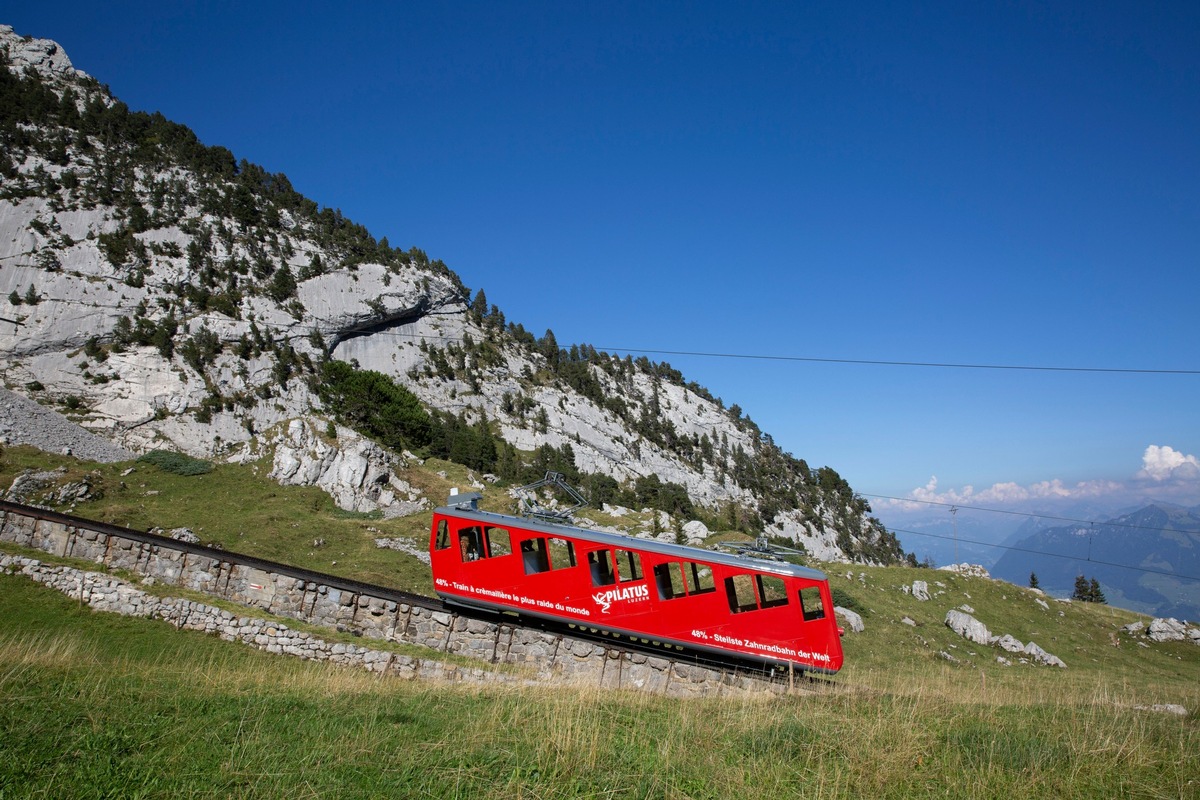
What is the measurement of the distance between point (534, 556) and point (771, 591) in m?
6.42

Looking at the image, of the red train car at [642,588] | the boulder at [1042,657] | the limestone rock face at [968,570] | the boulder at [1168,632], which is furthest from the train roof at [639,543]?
the limestone rock face at [968,570]

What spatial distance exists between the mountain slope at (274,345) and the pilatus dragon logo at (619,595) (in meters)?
24.3

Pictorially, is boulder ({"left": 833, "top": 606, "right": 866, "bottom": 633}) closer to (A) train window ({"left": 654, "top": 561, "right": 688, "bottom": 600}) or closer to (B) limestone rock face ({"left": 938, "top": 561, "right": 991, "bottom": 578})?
(A) train window ({"left": 654, "top": 561, "right": 688, "bottom": 600})

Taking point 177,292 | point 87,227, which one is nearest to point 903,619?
point 177,292

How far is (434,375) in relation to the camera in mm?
92312

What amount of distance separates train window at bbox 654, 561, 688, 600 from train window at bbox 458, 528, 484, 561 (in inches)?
209

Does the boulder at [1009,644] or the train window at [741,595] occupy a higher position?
the train window at [741,595]

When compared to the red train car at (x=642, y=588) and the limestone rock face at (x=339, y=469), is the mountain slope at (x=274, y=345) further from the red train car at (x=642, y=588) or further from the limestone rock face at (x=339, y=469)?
the red train car at (x=642, y=588)

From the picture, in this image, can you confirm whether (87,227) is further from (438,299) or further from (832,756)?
(832,756)

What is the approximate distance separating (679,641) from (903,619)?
63.0 ft

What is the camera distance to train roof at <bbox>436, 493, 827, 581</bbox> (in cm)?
1455

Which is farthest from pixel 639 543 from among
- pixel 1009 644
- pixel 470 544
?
pixel 1009 644

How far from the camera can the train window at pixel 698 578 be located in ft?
49.1

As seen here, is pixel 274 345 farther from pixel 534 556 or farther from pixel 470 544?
pixel 534 556
